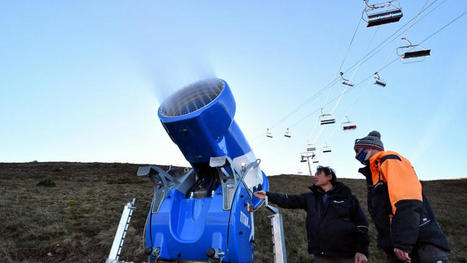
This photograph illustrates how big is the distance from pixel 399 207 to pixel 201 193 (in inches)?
97.0

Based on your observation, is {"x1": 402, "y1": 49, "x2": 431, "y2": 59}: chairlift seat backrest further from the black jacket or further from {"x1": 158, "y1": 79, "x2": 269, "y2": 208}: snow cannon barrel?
{"x1": 158, "y1": 79, "x2": 269, "y2": 208}: snow cannon barrel

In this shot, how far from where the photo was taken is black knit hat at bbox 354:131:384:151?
306 centimetres

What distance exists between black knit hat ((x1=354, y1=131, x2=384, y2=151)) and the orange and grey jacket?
0.61ft

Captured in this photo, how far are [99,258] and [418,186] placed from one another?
23.3 ft

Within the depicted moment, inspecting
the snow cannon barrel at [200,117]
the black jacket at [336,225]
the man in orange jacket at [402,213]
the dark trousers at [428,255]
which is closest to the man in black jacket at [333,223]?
the black jacket at [336,225]

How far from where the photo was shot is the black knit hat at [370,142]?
10.0 ft

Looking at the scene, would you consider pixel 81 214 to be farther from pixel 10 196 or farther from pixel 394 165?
pixel 394 165

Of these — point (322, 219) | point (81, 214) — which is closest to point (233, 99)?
point (322, 219)

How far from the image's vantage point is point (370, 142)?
3.10 meters

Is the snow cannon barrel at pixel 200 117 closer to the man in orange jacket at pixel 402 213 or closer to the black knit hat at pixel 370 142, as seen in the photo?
the black knit hat at pixel 370 142

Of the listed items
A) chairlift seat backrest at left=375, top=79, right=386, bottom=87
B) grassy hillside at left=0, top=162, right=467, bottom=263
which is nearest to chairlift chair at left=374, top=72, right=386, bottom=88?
chairlift seat backrest at left=375, top=79, right=386, bottom=87

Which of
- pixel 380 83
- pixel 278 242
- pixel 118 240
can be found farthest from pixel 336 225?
pixel 380 83

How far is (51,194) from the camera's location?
12609 millimetres

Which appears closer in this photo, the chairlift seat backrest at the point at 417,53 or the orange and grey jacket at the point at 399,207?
the orange and grey jacket at the point at 399,207
